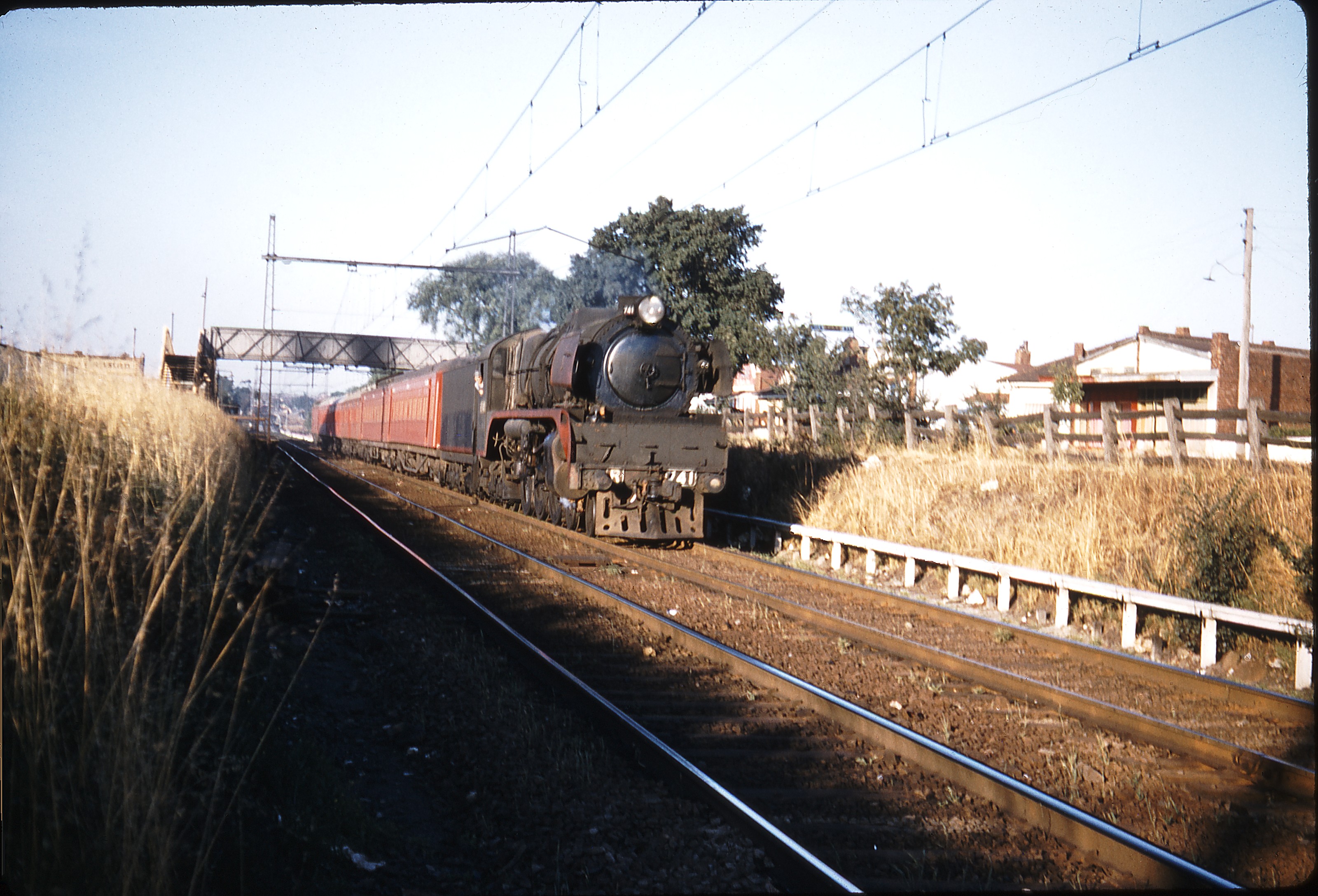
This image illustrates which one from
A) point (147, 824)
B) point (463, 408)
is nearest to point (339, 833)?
point (147, 824)

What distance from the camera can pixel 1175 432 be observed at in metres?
12.6

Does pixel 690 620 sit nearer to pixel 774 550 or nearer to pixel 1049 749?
pixel 1049 749

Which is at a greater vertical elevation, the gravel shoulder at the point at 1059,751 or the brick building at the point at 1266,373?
the brick building at the point at 1266,373

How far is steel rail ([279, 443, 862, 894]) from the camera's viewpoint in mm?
3359

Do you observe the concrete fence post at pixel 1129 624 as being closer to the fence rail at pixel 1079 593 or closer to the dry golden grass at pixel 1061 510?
the fence rail at pixel 1079 593

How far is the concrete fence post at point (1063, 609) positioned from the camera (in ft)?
28.1

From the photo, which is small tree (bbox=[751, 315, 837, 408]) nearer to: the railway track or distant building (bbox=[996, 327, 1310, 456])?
distant building (bbox=[996, 327, 1310, 456])

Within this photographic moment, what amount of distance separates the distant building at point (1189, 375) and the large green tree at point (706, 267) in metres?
11.0

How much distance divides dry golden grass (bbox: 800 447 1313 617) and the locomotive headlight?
412 cm

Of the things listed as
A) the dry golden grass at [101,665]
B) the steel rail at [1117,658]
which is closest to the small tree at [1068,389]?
the steel rail at [1117,658]

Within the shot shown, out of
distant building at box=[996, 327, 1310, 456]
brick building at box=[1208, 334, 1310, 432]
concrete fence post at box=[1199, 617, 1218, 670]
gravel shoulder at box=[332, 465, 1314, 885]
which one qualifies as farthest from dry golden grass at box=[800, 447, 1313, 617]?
brick building at box=[1208, 334, 1310, 432]

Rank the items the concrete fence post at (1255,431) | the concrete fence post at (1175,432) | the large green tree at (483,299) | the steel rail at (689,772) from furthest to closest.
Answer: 1. the large green tree at (483,299)
2. the concrete fence post at (1175,432)
3. the concrete fence post at (1255,431)
4. the steel rail at (689,772)

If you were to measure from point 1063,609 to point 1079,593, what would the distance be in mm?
628

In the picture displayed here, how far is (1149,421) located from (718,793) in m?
36.6
